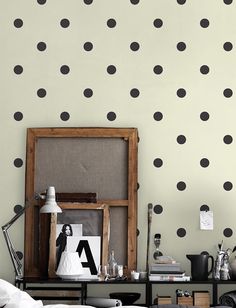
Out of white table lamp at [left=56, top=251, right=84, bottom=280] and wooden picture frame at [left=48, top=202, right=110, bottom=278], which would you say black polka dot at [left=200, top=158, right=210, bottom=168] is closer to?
wooden picture frame at [left=48, top=202, right=110, bottom=278]

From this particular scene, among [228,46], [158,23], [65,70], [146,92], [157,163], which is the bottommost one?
[157,163]

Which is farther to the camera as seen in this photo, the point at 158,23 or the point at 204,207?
the point at 158,23

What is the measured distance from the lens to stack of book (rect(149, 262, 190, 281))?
4.37 metres

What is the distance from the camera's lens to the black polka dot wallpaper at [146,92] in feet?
15.3

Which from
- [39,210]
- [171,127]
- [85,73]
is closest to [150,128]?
[171,127]

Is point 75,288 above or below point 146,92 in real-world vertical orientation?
below

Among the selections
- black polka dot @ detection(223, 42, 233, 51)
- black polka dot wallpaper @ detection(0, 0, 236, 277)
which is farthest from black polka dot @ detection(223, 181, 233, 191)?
black polka dot @ detection(223, 42, 233, 51)

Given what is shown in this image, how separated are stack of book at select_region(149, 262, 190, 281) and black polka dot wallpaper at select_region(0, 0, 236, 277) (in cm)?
21

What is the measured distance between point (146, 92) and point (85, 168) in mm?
635

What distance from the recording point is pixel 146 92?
15.5 feet

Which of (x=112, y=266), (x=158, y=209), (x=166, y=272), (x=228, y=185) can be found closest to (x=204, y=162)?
(x=228, y=185)

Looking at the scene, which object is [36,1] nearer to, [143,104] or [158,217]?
[143,104]

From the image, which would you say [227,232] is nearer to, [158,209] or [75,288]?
[158,209]

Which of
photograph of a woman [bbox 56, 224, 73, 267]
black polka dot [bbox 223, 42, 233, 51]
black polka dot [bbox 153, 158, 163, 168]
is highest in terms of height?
black polka dot [bbox 223, 42, 233, 51]
